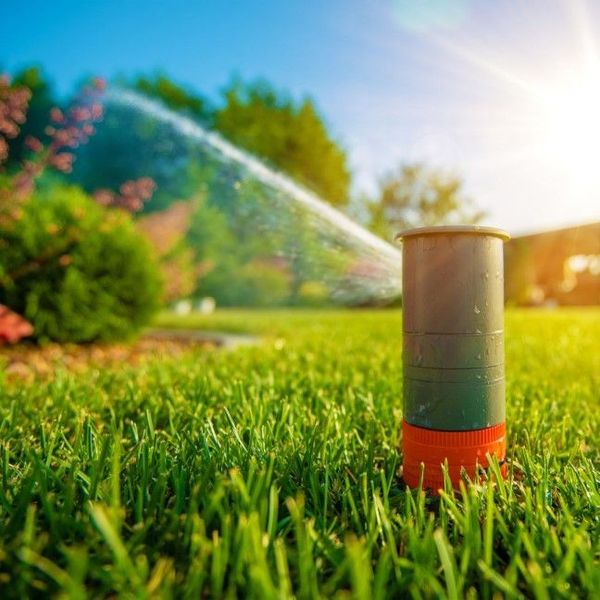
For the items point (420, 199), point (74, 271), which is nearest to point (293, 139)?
point (420, 199)

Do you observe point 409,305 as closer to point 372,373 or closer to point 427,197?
point 372,373

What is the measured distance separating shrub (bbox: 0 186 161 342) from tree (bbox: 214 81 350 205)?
18705mm

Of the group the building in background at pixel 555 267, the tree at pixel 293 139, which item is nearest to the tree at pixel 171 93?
the tree at pixel 293 139

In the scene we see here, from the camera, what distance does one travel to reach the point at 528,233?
845 inches

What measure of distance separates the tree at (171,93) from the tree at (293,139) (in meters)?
2.27

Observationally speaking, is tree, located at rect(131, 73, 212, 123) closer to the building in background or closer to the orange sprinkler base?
the building in background

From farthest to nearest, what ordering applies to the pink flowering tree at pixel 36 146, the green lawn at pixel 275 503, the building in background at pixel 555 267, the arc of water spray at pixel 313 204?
1. the building in background at pixel 555 267
2. the pink flowering tree at pixel 36 146
3. the arc of water spray at pixel 313 204
4. the green lawn at pixel 275 503

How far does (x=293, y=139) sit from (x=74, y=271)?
21098mm

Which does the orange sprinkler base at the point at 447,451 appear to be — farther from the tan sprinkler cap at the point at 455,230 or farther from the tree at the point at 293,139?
the tree at the point at 293,139

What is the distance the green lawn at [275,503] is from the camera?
90 centimetres

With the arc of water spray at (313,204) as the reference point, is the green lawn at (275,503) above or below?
below

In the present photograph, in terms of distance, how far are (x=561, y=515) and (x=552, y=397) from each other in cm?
129

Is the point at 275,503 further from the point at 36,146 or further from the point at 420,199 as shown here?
the point at 420,199

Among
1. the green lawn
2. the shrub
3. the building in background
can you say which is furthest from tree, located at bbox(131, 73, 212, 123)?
the green lawn
